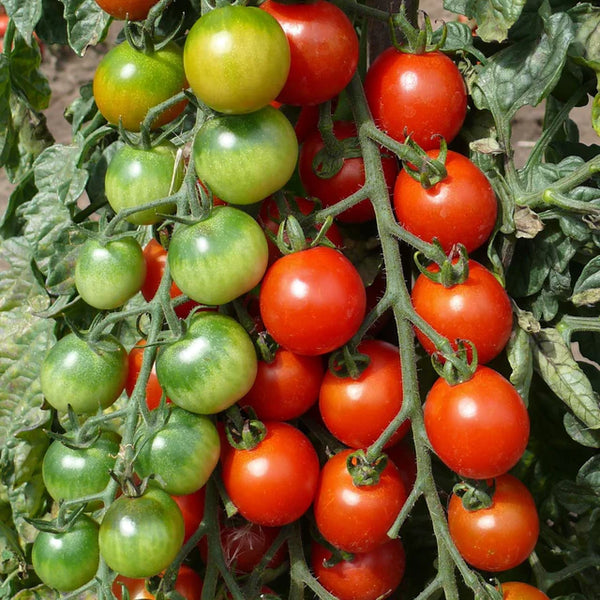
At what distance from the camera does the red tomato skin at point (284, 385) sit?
968 mm

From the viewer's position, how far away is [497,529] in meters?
0.95

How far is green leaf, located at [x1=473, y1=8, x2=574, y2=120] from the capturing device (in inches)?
39.8

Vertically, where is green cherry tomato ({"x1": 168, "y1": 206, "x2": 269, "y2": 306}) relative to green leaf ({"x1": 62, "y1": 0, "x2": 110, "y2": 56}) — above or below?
below

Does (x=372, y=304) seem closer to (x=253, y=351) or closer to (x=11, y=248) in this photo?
(x=253, y=351)

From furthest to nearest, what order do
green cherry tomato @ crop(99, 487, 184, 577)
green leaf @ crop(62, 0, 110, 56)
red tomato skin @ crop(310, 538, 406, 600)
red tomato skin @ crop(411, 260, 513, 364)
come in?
1. green leaf @ crop(62, 0, 110, 56)
2. red tomato skin @ crop(310, 538, 406, 600)
3. red tomato skin @ crop(411, 260, 513, 364)
4. green cherry tomato @ crop(99, 487, 184, 577)

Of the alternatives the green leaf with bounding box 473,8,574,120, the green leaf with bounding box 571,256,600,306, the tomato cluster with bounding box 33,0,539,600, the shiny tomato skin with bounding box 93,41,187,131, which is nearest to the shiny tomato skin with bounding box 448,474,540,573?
the tomato cluster with bounding box 33,0,539,600

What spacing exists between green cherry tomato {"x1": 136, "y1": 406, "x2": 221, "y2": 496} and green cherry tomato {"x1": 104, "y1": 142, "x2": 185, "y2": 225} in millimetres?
232

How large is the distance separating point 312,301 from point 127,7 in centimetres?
42

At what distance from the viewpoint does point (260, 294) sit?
0.95m

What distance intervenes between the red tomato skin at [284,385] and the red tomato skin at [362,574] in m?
0.20

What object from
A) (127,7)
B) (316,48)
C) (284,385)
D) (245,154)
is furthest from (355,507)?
(127,7)

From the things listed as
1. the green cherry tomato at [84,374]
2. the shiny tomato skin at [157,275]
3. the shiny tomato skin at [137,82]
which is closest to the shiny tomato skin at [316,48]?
the shiny tomato skin at [137,82]

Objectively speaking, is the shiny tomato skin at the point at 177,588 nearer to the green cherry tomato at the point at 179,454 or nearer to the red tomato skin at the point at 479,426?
the green cherry tomato at the point at 179,454

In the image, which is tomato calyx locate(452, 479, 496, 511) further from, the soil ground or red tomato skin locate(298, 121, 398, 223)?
the soil ground
